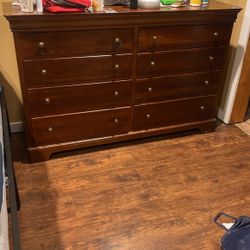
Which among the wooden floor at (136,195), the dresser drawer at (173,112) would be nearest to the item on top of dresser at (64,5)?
the dresser drawer at (173,112)

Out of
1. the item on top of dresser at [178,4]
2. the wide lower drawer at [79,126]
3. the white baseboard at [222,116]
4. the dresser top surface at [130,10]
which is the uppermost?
the item on top of dresser at [178,4]

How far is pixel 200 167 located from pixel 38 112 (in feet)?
3.83

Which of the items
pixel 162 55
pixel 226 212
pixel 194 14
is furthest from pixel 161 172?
pixel 194 14

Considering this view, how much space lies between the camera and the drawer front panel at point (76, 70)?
177cm

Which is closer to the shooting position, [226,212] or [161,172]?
[226,212]

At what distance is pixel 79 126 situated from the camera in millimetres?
2064

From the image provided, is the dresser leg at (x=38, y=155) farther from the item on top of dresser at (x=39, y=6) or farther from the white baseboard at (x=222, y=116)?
the white baseboard at (x=222, y=116)

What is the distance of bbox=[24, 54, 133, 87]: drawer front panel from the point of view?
177 centimetres

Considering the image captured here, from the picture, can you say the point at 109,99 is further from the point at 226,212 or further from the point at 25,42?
the point at 226,212

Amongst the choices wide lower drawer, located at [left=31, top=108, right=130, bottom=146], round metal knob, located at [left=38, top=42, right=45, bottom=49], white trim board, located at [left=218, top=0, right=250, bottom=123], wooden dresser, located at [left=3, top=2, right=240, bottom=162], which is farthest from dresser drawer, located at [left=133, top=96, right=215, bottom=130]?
round metal knob, located at [left=38, top=42, right=45, bottom=49]

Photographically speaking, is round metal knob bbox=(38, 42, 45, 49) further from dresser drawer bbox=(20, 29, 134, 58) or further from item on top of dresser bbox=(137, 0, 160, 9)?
item on top of dresser bbox=(137, 0, 160, 9)

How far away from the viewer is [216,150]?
7.50 ft

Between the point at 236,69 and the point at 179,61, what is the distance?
0.64 m

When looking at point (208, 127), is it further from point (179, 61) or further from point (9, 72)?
point (9, 72)
